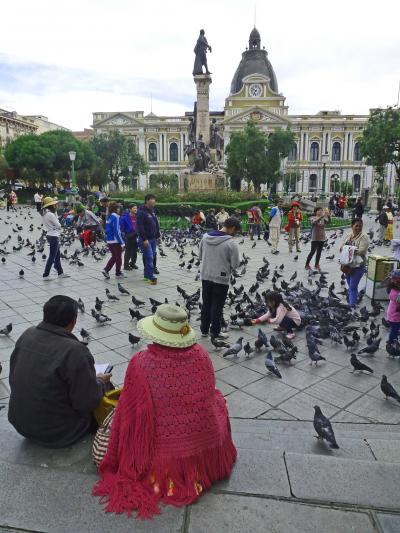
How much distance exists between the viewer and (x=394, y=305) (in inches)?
202

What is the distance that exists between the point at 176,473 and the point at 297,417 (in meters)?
1.76

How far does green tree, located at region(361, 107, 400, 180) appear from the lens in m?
27.7

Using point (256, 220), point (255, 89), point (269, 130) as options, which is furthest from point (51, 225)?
point (255, 89)

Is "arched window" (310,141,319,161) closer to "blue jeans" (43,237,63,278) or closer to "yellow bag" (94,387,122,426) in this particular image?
"blue jeans" (43,237,63,278)

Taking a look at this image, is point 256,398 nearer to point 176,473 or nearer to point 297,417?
point 297,417

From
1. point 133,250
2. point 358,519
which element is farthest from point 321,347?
point 133,250

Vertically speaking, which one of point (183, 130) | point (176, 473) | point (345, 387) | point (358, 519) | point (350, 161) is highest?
point (183, 130)

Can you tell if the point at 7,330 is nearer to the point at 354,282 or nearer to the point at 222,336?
the point at 222,336

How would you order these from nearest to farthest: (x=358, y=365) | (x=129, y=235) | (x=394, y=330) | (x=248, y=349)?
(x=358, y=365) < (x=248, y=349) < (x=394, y=330) < (x=129, y=235)

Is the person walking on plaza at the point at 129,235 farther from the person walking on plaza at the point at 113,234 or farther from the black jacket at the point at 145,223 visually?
the black jacket at the point at 145,223

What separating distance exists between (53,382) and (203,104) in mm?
27954

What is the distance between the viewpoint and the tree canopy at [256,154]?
40031mm

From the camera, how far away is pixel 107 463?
2.44 m

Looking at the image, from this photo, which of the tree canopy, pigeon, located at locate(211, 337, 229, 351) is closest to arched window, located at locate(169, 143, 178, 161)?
the tree canopy
